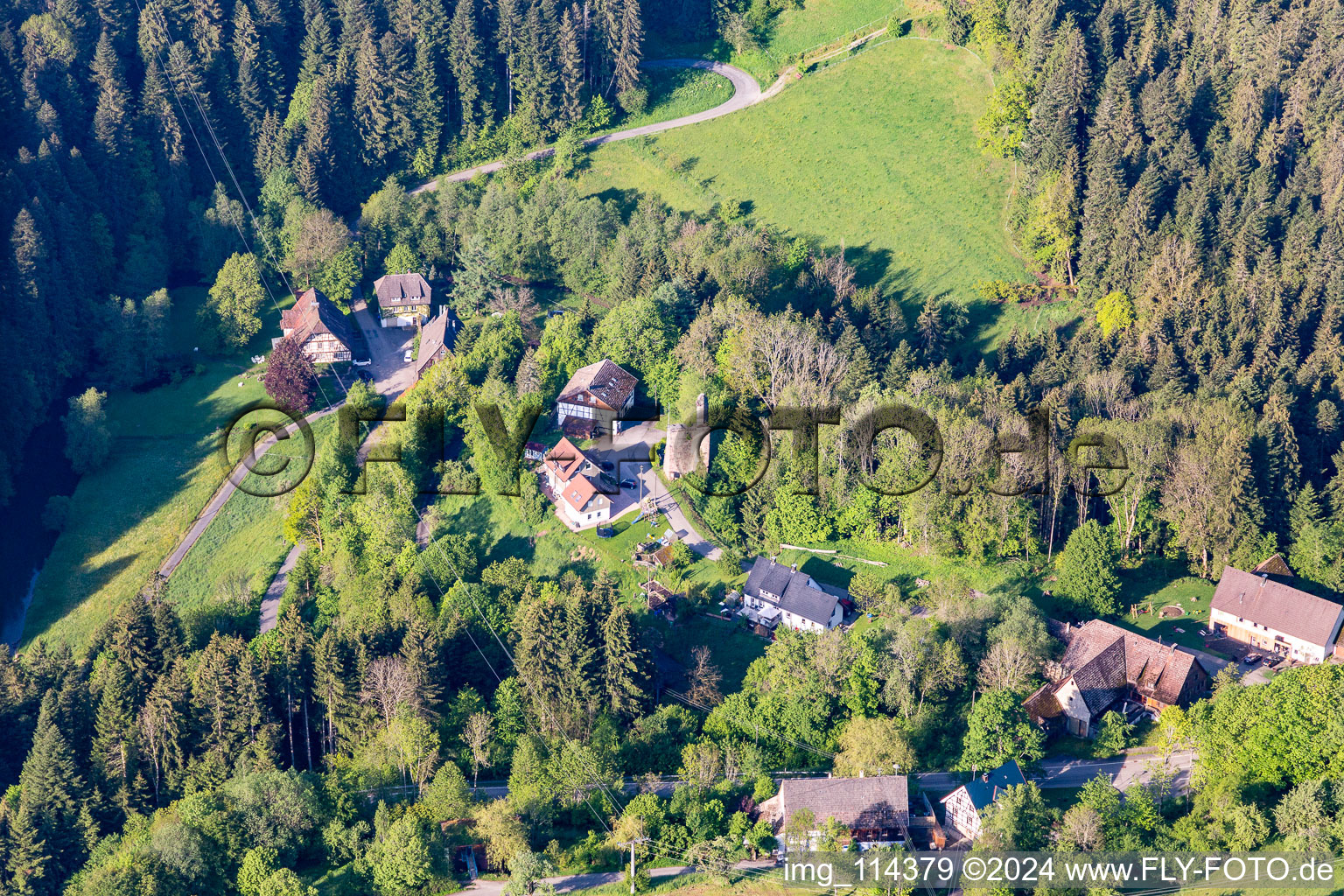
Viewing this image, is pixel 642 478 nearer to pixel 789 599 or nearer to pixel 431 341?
pixel 789 599

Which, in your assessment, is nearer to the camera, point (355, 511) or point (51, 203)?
point (355, 511)

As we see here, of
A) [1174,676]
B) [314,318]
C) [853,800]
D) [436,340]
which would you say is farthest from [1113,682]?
[314,318]

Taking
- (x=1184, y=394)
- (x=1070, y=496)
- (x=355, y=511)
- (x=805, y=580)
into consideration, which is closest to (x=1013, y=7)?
(x=1184, y=394)

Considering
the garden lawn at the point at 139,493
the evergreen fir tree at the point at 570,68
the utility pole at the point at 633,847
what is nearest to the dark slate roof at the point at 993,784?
the utility pole at the point at 633,847

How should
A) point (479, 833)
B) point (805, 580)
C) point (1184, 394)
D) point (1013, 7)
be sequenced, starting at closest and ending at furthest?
point (479, 833) < point (805, 580) < point (1184, 394) < point (1013, 7)

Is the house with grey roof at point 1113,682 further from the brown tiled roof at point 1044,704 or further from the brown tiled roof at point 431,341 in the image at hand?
the brown tiled roof at point 431,341

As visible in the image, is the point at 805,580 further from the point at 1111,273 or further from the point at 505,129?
the point at 505,129
